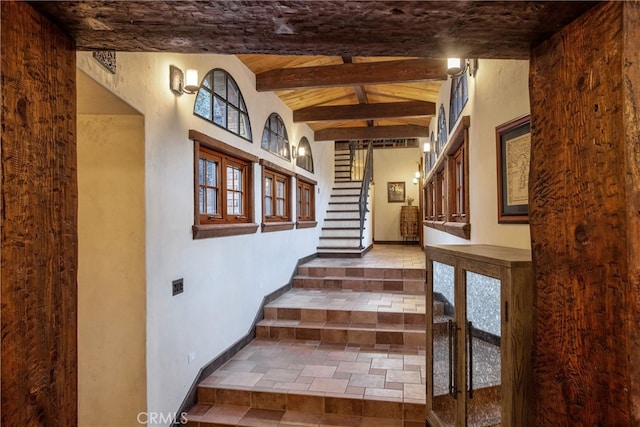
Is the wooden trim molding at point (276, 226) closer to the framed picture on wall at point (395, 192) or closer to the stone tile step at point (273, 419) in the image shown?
the stone tile step at point (273, 419)

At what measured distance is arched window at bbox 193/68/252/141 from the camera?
327cm

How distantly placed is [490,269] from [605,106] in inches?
31.4

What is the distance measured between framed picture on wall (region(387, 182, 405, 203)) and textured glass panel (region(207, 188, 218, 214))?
845 cm

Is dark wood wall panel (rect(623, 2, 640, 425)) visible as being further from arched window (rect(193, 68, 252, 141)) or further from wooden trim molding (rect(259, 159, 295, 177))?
wooden trim molding (rect(259, 159, 295, 177))

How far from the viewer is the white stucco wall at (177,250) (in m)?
2.44

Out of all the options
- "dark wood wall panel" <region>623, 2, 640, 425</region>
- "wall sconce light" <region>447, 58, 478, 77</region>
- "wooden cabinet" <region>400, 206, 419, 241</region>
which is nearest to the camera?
"dark wood wall panel" <region>623, 2, 640, 425</region>

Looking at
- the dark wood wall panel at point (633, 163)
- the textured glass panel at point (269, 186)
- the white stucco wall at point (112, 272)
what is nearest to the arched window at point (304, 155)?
the textured glass panel at point (269, 186)

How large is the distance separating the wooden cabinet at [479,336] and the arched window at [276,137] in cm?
319

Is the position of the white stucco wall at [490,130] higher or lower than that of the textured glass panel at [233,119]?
lower

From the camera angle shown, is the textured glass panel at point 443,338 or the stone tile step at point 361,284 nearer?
the textured glass panel at point 443,338

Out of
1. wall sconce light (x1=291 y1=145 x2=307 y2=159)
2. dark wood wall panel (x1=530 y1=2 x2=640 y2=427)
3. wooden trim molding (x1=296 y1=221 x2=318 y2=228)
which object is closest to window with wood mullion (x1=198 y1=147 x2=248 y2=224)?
wall sconce light (x1=291 y1=145 x2=307 y2=159)

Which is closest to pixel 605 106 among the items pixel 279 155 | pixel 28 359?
pixel 28 359

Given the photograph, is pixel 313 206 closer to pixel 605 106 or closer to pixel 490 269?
pixel 490 269

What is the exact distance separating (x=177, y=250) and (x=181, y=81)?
131 cm
